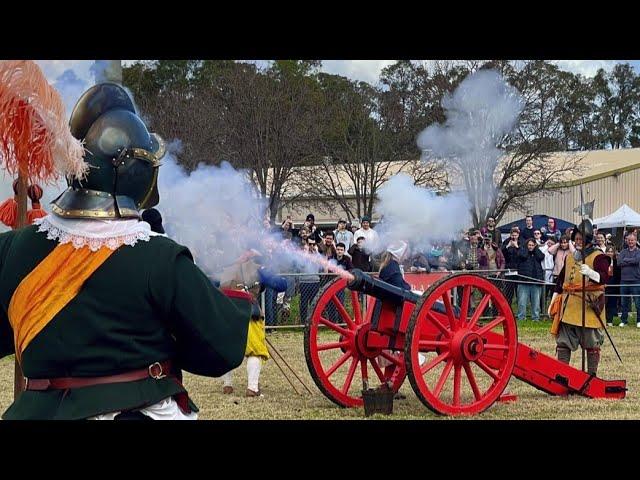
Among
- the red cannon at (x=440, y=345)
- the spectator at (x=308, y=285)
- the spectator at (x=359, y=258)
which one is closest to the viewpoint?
the red cannon at (x=440, y=345)

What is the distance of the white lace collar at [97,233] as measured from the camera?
10.9 ft

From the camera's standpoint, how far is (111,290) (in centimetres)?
327

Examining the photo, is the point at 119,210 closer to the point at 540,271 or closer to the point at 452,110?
the point at 452,110

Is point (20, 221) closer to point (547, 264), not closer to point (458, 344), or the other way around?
point (458, 344)

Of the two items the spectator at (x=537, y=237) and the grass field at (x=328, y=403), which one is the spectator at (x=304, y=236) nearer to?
the grass field at (x=328, y=403)

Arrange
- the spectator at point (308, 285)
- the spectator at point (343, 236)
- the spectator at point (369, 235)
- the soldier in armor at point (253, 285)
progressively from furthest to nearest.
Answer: the spectator at point (308, 285), the spectator at point (343, 236), the spectator at point (369, 235), the soldier in armor at point (253, 285)

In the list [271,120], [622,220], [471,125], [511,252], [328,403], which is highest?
[271,120]

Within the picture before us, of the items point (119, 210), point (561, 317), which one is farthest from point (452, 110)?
point (119, 210)

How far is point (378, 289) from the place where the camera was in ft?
24.7

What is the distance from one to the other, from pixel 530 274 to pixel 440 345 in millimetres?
8541

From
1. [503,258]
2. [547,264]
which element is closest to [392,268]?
[503,258]

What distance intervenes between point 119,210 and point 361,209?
1741 cm

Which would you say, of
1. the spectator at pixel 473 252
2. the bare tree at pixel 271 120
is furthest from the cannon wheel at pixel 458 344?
A: the bare tree at pixel 271 120

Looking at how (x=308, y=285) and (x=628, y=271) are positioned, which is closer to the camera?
(x=308, y=285)
